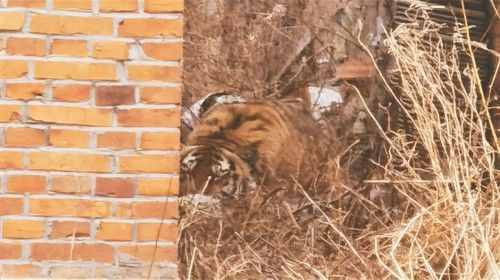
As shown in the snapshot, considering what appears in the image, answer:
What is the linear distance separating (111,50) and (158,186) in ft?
1.34

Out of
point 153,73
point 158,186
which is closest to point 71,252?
point 158,186

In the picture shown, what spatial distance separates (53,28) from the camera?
2.40 m

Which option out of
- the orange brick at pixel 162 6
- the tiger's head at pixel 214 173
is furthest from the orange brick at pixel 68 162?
the tiger's head at pixel 214 173

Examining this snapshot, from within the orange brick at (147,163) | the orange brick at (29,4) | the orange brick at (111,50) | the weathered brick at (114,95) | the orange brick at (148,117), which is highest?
the orange brick at (29,4)

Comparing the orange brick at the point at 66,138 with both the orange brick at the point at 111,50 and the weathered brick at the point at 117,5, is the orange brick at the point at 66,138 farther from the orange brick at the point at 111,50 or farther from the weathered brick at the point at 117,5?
the weathered brick at the point at 117,5

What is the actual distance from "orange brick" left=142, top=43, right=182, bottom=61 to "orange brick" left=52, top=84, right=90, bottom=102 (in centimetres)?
20

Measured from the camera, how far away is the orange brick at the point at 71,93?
7.93 ft

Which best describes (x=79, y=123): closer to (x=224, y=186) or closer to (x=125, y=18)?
(x=125, y=18)

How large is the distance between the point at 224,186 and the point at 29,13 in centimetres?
158

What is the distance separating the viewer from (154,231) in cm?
247

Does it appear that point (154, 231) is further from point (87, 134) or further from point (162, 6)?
point (162, 6)

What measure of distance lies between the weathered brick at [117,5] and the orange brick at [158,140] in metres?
0.35

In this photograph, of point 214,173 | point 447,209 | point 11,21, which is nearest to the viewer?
point 11,21

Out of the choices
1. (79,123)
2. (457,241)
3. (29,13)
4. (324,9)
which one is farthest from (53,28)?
(324,9)
